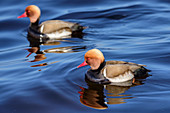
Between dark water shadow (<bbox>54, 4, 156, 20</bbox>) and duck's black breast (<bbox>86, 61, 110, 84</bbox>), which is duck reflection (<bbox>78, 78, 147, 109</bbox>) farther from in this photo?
dark water shadow (<bbox>54, 4, 156, 20</bbox>)

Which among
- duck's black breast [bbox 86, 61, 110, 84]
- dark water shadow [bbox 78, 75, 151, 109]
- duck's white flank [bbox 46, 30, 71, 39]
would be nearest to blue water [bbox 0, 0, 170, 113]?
dark water shadow [bbox 78, 75, 151, 109]

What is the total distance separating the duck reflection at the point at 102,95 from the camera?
24.6ft

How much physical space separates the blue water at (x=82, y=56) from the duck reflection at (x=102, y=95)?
0.5 inches

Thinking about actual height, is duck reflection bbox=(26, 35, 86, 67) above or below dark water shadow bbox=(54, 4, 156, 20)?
below

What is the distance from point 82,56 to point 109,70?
87.3 inches

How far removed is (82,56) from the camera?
411 inches

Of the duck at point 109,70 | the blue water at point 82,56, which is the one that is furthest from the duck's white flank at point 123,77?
the blue water at point 82,56

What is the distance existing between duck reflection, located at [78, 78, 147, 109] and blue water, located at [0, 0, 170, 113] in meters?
0.01

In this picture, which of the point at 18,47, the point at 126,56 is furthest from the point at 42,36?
the point at 126,56

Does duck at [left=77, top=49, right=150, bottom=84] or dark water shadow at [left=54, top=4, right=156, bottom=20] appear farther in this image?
dark water shadow at [left=54, top=4, right=156, bottom=20]

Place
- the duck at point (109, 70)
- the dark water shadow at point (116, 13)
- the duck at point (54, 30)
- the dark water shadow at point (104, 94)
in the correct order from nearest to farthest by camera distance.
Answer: the dark water shadow at point (104, 94), the duck at point (109, 70), the duck at point (54, 30), the dark water shadow at point (116, 13)

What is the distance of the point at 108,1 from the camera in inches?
675

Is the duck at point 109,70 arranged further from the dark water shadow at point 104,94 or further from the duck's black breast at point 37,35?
the duck's black breast at point 37,35

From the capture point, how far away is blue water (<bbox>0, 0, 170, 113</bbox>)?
25.0 ft
